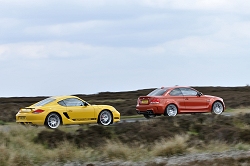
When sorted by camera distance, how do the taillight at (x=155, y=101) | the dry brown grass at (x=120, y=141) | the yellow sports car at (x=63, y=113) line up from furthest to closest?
the taillight at (x=155, y=101)
the yellow sports car at (x=63, y=113)
the dry brown grass at (x=120, y=141)

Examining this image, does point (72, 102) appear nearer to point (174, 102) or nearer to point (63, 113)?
point (63, 113)

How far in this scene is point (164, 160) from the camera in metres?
16.8

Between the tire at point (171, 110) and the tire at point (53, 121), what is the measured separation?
21.2 feet

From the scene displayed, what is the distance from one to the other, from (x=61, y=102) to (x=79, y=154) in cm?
631

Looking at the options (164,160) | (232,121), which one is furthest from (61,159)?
(232,121)

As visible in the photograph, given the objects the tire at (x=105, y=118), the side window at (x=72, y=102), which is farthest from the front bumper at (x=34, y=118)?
the tire at (x=105, y=118)

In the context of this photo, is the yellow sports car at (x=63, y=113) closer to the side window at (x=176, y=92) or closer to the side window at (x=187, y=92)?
the side window at (x=176, y=92)

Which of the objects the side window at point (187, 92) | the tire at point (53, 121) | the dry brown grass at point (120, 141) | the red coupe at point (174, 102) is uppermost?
the side window at point (187, 92)

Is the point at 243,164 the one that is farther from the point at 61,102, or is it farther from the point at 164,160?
the point at 61,102

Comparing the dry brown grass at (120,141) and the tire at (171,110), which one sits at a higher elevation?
the tire at (171,110)

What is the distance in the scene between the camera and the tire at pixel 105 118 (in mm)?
24719

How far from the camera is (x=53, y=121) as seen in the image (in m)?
23.3

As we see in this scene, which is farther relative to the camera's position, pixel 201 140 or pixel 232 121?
pixel 232 121

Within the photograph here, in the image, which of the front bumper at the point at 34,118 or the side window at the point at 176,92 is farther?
the side window at the point at 176,92
